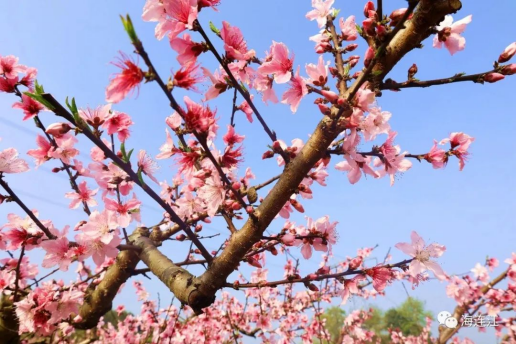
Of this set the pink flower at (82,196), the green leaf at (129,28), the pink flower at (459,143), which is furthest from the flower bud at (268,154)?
the pink flower at (82,196)

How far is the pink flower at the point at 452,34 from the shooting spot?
1659mm

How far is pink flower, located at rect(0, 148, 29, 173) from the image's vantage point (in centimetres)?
207

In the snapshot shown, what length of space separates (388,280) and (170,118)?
5.63ft

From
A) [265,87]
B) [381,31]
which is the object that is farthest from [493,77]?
[265,87]

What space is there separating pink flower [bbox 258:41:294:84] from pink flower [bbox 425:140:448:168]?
1.05 metres

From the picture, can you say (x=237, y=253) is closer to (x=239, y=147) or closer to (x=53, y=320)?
(x=239, y=147)

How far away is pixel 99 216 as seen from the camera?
1.93 m

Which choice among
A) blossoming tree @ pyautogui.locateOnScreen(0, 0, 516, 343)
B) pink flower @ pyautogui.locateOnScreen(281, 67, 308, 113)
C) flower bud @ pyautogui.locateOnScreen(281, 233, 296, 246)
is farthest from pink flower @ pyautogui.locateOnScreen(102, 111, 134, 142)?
flower bud @ pyautogui.locateOnScreen(281, 233, 296, 246)

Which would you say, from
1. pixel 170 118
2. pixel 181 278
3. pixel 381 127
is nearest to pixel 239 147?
pixel 170 118

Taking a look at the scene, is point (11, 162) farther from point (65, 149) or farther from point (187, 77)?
point (187, 77)

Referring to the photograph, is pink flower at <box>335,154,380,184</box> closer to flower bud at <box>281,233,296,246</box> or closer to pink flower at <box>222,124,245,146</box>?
flower bud at <box>281,233,296,246</box>

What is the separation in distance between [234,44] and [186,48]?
0.29 meters

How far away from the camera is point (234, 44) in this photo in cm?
165

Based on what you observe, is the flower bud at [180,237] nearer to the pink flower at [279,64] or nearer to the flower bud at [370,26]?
the pink flower at [279,64]
